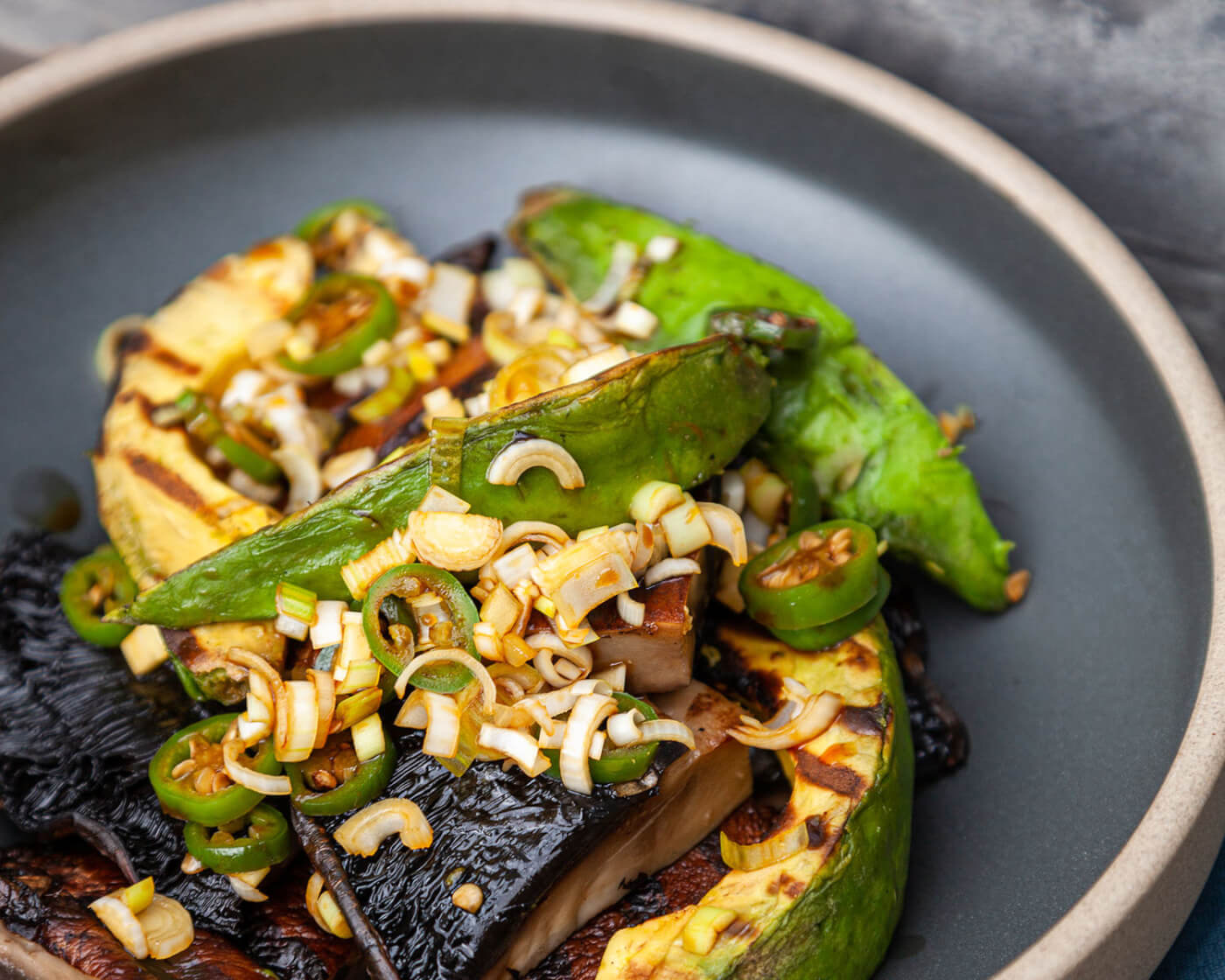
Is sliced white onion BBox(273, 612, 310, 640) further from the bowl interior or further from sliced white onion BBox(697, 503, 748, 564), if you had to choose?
the bowl interior

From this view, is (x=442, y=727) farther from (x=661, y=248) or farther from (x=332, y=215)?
(x=332, y=215)

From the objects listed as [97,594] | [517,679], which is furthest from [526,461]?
[97,594]

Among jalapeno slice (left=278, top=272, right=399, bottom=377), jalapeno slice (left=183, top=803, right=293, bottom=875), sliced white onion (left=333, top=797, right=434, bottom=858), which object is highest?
jalapeno slice (left=278, top=272, right=399, bottom=377)

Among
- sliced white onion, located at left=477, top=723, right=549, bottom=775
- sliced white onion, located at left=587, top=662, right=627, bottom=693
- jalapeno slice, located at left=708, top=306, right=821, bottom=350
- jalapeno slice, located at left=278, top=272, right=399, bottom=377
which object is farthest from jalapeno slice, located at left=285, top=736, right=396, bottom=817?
jalapeno slice, located at left=708, top=306, right=821, bottom=350

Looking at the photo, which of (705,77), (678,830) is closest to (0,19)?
(705,77)

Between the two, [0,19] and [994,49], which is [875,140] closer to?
[994,49]

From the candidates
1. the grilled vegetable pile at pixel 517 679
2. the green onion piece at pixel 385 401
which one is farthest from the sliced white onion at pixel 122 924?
the green onion piece at pixel 385 401

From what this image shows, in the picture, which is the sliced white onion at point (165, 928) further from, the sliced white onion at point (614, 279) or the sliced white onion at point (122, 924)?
the sliced white onion at point (614, 279)
